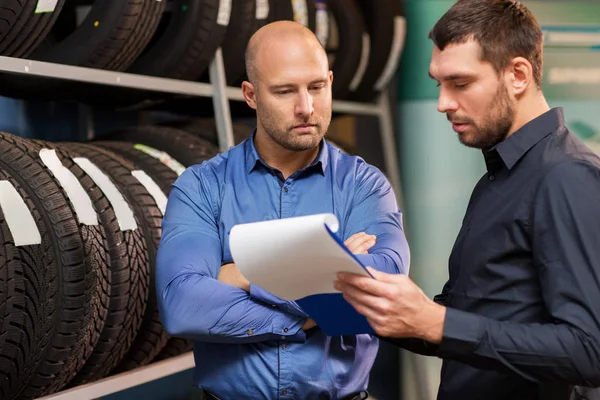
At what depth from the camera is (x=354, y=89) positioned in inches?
176

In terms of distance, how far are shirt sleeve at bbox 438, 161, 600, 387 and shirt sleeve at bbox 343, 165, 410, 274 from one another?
0.46m

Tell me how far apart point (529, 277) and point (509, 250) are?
2.6 inches

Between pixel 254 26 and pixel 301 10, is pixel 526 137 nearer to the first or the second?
pixel 254 26

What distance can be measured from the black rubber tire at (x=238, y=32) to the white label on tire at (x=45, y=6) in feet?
3.38

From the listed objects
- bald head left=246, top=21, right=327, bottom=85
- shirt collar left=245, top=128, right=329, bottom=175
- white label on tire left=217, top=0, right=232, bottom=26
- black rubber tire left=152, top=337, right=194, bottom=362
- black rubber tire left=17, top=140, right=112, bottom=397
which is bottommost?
black rubber tire left=152, top=337, right=194, bottom=362

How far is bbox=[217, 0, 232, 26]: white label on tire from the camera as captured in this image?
10.6 feet

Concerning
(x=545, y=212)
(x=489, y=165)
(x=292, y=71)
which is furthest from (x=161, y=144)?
(x=545, y=212)

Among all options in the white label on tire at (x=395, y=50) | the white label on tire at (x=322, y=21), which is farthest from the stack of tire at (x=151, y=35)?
the white label on tire at (x=395, y=50)

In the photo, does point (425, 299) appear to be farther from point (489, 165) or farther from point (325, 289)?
point (489, 165)

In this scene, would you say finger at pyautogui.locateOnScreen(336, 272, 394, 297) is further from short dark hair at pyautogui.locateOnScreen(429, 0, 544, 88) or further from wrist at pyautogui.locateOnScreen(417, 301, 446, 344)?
short dark hair at pyautogui.locateOnScreen(429, 0, 544, 88)

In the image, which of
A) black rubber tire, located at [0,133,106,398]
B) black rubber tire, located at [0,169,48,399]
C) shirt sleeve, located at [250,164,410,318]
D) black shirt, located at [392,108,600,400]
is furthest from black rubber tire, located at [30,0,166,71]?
black shirt, located at [392,108,600,400]

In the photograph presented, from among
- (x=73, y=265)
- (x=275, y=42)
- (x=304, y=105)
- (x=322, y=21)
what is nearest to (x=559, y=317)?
Answer: (x=304, y=105)

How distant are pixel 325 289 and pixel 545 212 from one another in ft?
1.49

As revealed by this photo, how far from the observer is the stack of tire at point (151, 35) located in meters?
2.59
